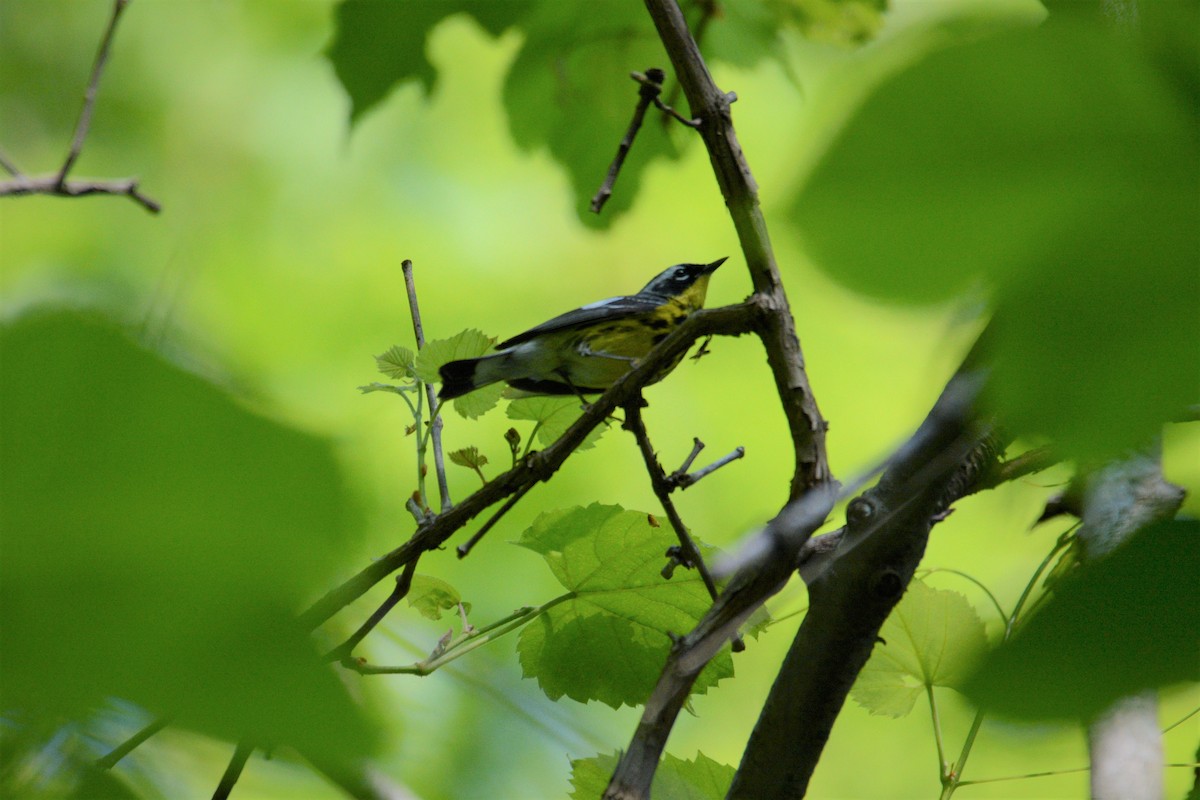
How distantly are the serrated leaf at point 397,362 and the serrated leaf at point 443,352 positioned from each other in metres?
0.02

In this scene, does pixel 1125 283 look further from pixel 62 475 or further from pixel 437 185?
pixel 437 185

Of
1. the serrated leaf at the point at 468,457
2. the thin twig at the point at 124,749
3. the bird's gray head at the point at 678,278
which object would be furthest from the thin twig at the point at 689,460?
the bird's gray head at the point at 678,278

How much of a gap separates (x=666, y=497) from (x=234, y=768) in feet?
1.25

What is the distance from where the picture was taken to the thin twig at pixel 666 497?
611 millimetres

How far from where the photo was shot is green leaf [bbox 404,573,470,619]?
2.24 ft

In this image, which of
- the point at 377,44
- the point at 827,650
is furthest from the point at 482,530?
the point at 377,44

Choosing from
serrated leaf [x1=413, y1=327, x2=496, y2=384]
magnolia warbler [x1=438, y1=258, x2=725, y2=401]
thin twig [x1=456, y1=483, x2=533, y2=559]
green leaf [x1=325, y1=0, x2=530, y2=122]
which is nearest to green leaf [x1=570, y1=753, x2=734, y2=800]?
thin twig [x1=456, y1=483, x2=533, y2=559]

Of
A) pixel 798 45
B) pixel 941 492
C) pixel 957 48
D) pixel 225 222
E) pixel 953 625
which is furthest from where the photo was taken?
pixel 225 222

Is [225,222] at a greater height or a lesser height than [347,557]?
lesser

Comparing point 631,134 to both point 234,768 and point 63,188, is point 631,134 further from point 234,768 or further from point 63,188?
point 234,768

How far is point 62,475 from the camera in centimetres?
14

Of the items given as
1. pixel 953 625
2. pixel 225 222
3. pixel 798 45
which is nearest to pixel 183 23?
pixel 225 222

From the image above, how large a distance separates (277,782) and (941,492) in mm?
385

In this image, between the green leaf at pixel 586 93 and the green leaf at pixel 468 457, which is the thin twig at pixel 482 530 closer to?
the green leaf at pixel 468 457
